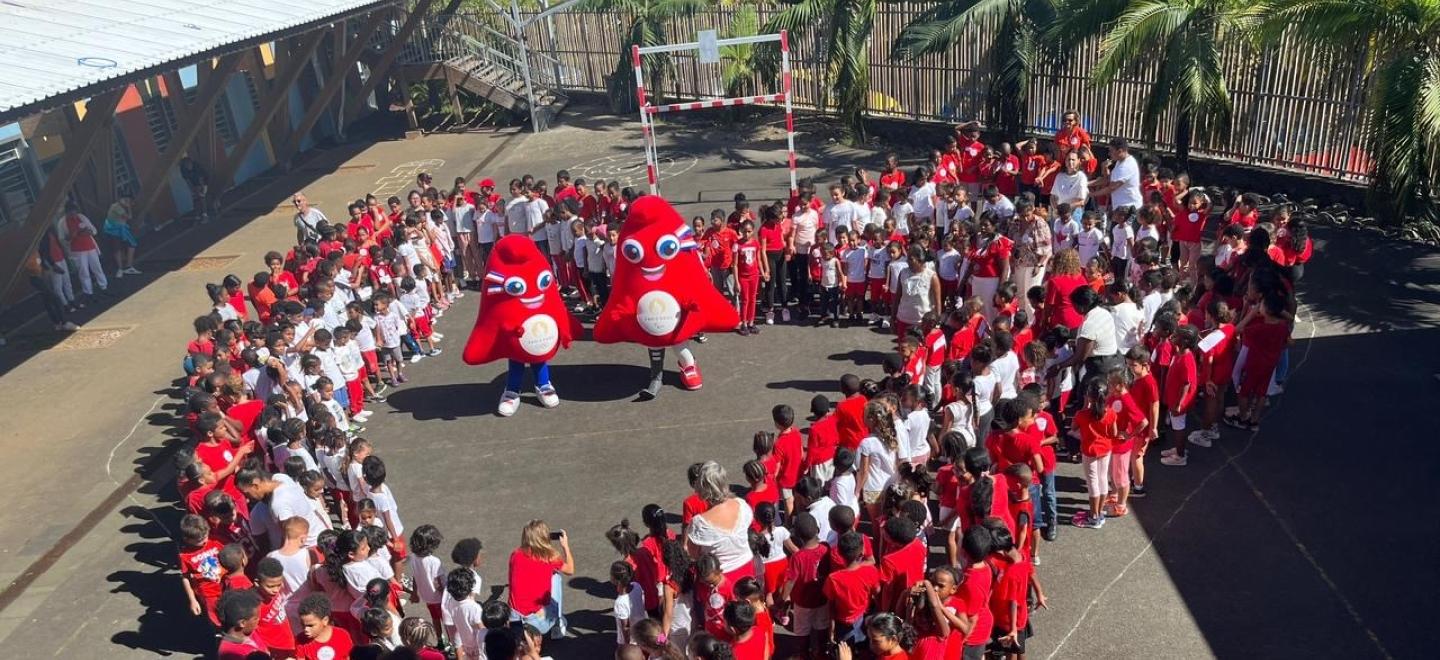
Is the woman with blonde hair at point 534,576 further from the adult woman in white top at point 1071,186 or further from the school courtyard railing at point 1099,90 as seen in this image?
the school courtyard railing at point 1099,90

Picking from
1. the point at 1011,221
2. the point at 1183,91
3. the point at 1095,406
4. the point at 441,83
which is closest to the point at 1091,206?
the point at 1183,91

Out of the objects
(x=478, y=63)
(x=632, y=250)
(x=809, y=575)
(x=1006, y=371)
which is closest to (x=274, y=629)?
(x=809, y=575)

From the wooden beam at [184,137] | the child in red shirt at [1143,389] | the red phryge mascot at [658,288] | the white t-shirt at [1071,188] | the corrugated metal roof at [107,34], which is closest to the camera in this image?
the child in red shirt at [1143,389]

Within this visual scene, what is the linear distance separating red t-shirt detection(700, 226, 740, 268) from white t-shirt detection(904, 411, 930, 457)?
16.3ft

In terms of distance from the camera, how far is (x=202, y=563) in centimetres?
782

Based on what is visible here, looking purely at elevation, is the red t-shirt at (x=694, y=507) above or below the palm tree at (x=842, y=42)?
below

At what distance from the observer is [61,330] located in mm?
16266

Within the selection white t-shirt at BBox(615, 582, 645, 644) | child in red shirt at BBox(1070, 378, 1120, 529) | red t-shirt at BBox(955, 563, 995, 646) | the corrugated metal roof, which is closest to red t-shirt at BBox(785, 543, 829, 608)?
red t-shirt at BBox(955, 563, 995, 646)

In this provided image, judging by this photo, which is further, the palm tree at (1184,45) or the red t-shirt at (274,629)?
the palm tree at (1184,45)

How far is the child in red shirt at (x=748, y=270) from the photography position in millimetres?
12805

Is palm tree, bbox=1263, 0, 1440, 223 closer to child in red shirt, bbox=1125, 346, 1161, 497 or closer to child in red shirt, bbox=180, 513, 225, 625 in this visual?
child in red shirt, bbox=1125, 346, 1161, 497

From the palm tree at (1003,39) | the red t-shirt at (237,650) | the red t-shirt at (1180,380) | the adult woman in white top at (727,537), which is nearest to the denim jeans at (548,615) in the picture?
the adult woman in white top at (727,537)

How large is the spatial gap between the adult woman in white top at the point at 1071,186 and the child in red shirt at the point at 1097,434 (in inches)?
216

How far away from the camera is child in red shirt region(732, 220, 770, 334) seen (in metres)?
12.8
